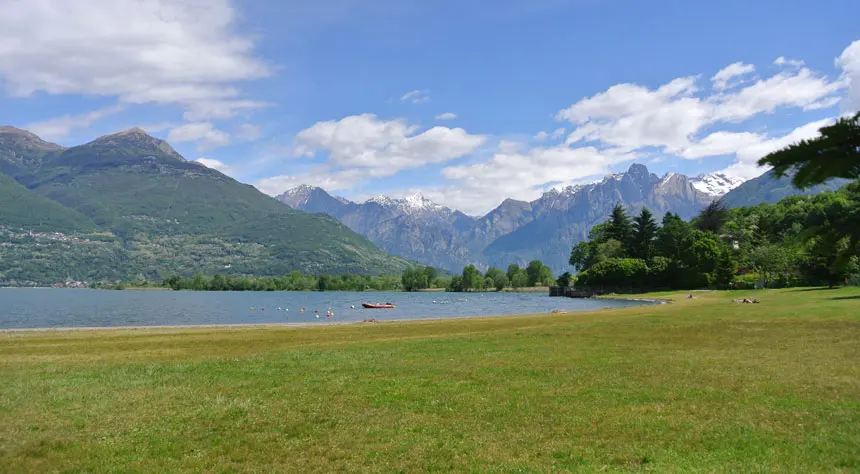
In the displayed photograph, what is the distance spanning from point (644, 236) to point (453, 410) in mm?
176982

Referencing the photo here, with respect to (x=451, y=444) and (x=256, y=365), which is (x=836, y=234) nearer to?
(x=451, y=444)

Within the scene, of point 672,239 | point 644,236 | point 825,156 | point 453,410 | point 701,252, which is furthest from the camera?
point 644,236

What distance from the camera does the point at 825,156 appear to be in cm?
492

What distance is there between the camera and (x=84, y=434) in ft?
46.7

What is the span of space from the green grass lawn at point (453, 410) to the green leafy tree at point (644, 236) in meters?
155

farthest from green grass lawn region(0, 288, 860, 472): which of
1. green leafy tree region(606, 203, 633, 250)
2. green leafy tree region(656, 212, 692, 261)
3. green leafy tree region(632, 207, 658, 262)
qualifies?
green leafy tree region(606, 203, 633, 250)

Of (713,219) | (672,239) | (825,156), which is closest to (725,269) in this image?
(672,239)

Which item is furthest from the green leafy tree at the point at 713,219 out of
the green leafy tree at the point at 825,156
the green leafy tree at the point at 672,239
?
the green leafy tree at the point at 825,156

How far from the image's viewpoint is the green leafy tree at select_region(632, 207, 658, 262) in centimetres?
17688

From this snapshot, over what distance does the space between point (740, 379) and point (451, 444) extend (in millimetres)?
11437

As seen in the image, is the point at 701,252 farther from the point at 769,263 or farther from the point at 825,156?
the point at 825,156

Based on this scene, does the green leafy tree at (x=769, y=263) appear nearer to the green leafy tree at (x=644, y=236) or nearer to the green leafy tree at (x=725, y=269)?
the green leafy tree at (x=725, y=269)

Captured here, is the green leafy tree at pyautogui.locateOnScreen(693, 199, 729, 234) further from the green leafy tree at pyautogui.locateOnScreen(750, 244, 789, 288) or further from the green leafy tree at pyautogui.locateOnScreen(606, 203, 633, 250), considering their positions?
the green leafy tree at pyautogui.locateOnScreen(750, 244, 789, 288)

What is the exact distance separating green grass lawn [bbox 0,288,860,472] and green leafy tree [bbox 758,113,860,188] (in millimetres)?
7673
